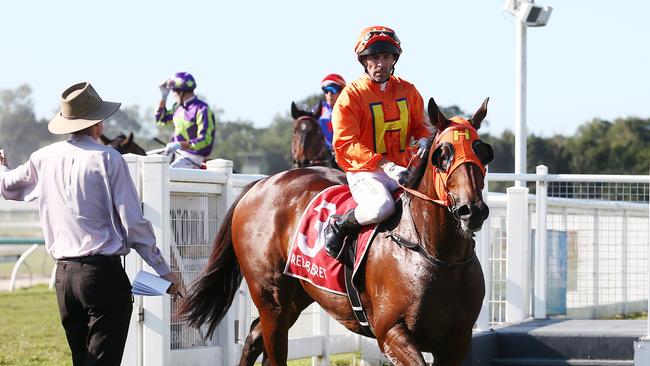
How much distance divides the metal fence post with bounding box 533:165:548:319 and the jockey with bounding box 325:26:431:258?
356 cm

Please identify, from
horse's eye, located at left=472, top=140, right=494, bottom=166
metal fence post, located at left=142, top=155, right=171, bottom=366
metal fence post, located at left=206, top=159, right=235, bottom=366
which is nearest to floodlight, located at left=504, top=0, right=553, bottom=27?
metal fence post, located at left=206, top=159, right=235, bottom=366

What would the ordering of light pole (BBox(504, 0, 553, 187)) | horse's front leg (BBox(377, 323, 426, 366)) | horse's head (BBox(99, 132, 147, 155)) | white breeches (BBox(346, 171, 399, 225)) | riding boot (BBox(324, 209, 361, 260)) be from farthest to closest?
light pole (BBox(504, 0, 553, 187)), horse's head (BBox(99, 132, 147, 155)), riding boot (BBox(324, 209, 361, 260)), white breeches (BBox(346, 171, 399, 225)), horse's front leg (BBox(377, 323, 426, 366))

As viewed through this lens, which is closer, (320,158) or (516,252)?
(516,252)

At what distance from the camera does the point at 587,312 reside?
35.7 feet

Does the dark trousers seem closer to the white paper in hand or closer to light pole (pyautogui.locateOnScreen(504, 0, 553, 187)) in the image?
the white paper in hand

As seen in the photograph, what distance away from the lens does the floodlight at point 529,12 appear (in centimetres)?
1379

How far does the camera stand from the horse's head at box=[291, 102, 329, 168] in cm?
1219

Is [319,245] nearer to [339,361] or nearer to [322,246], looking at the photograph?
[322,246]

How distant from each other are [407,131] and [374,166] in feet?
1.28

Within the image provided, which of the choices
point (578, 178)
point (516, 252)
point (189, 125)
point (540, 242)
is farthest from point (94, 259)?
point (189, 125)

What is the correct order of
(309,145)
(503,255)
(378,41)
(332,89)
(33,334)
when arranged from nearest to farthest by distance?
1. (378,41)
2. (503,255)
3. (33,334)
4. (332,89)
5. (309,145)

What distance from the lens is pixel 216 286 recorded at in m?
7.87

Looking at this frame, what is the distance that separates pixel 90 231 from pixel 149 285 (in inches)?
17.5

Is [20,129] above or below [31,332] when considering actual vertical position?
above
